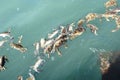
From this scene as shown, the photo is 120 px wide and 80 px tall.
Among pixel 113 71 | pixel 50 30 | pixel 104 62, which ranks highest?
pixel 50 30

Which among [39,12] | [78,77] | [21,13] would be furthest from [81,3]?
[78,77]

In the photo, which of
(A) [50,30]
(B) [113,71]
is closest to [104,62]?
(B) [113,71]

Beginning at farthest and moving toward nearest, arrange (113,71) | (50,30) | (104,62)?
(50,30) → (104,62) → (113,71)

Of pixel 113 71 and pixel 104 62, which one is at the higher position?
pixel 104 62

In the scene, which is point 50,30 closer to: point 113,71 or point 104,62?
point 104,62

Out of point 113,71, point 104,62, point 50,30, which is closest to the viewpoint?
point 113,71

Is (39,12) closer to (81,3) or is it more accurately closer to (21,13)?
(21,13)

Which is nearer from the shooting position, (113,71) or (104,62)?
(113,71)

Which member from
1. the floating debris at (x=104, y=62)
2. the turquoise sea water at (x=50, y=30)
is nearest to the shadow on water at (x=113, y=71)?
the floating debris at (x=104, y=62)

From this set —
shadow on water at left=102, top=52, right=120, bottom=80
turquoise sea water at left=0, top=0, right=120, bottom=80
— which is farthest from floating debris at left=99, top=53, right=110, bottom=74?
turquoise sea water at left=0, top=0, right=120, bottom=80
